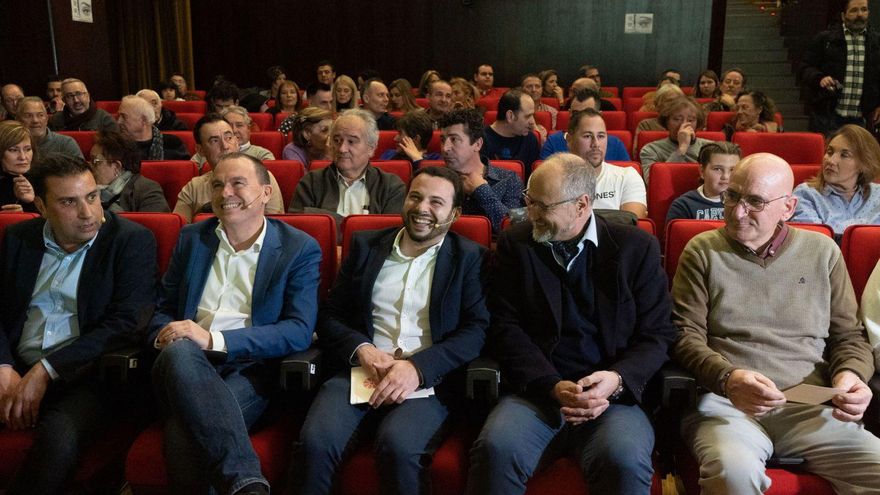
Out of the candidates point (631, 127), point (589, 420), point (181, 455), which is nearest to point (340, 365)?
point (181, 455)

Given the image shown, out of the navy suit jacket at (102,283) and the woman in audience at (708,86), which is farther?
the woman in audience at (708,86)

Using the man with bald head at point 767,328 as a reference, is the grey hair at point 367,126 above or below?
above

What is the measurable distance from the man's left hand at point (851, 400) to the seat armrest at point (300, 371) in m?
1.34

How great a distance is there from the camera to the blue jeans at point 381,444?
1.84 m

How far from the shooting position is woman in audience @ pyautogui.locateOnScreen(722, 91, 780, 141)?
523cm

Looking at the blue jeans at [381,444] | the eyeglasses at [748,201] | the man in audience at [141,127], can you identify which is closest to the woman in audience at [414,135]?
the man in audience at [141,127]

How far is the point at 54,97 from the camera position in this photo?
6.86m

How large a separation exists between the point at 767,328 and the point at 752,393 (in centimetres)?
27

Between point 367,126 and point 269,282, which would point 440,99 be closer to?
point 367,126

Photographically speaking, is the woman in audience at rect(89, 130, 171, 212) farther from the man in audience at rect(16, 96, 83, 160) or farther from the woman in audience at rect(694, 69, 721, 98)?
the woman in audience at rect(694, 69, 721, 98)

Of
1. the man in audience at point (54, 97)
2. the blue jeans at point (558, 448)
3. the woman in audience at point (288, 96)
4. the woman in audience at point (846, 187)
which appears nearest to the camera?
the blue jeans at point (558, 448)

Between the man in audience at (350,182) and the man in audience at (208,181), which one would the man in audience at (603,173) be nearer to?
the man in audience at (350,182)

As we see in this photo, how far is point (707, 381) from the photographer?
1.94 meters

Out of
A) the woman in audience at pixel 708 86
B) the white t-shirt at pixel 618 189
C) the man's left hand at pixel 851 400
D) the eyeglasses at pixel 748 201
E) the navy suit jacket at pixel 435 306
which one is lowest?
the man's left hand at pixel 851 400
